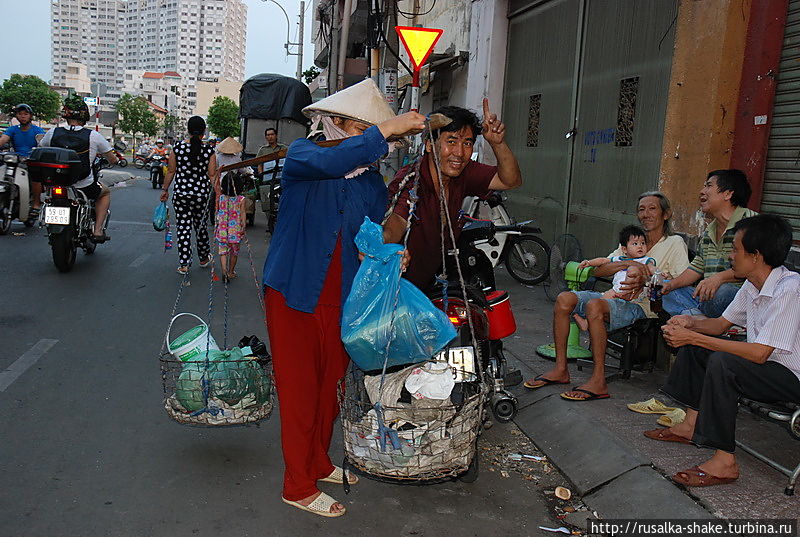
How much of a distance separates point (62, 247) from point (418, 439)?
6706mm

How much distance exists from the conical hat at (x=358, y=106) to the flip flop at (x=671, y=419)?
2552 millimetres

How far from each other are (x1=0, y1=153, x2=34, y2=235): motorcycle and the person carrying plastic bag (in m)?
8.90

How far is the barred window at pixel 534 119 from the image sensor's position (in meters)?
10.4

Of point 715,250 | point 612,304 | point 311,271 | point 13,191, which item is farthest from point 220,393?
point 13,191

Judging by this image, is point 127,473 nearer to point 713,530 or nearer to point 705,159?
point 713,530

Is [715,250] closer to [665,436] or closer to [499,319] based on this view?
[665,436]

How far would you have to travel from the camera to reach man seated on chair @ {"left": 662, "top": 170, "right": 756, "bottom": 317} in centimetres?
455

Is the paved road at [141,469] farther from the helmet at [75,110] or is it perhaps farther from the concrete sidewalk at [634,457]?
the helmet at [75,110]

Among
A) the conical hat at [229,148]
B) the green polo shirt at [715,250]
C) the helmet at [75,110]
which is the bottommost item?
the green polo shirt at [715,250]

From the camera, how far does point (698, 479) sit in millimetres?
3398

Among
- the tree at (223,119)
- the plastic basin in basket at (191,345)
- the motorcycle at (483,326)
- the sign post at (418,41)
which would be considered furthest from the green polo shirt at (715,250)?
the tree at (223,119)

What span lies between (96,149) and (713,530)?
8556mm

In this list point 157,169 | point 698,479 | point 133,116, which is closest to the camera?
point 698,479

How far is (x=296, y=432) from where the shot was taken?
3.26 meters
